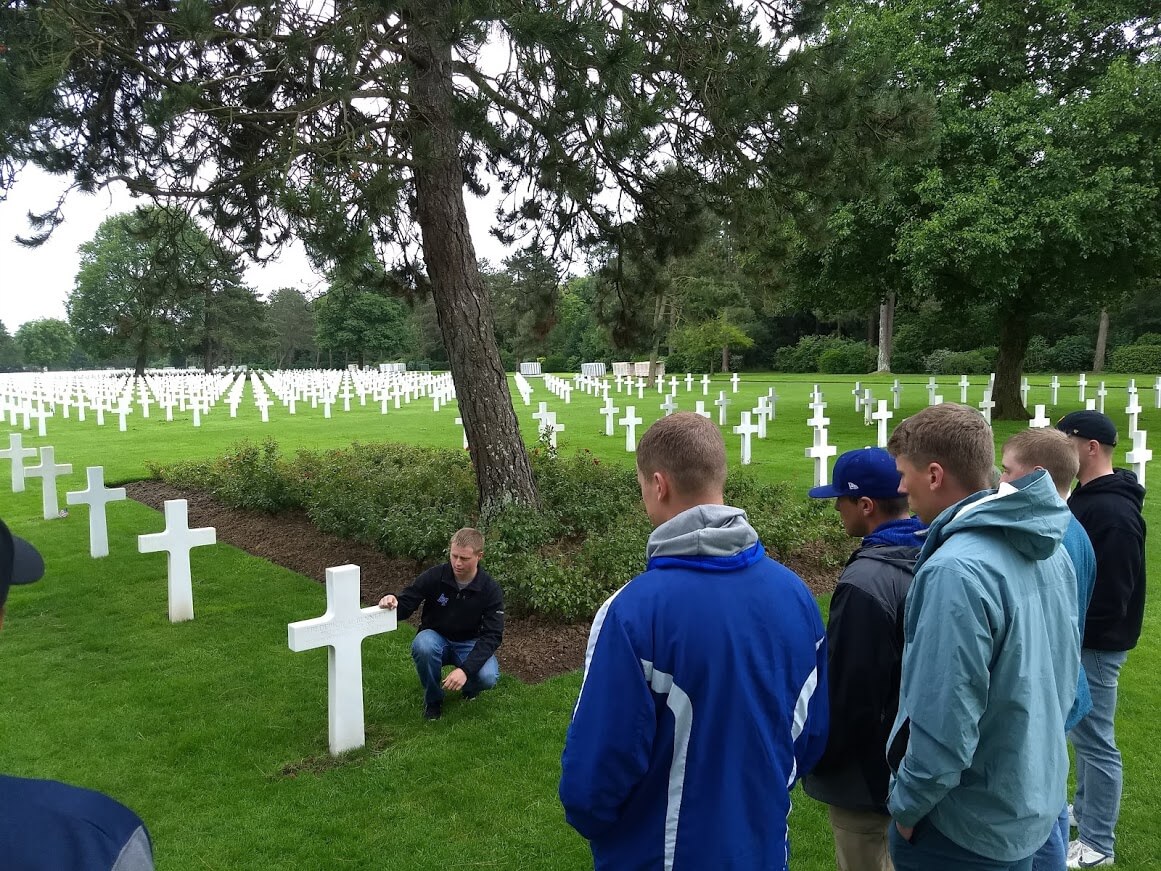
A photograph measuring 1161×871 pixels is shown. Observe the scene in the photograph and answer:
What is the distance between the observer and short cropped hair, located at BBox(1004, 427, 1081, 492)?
9.27ft

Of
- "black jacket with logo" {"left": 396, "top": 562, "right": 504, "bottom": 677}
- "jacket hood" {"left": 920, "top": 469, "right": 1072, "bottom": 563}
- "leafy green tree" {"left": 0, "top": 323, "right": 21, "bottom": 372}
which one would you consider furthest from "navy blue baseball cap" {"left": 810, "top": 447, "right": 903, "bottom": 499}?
"leafy green tree" {"left": 0, "top": 323, "right": 21, "bottom": 372}

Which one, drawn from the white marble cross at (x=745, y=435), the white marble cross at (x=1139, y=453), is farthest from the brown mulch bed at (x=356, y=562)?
the white marble cross at (x=745, y=435)

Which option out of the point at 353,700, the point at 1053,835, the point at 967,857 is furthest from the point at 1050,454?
the point at 353,700

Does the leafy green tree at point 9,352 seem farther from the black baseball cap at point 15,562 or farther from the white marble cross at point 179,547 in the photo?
the black baseball cap at point 15,562

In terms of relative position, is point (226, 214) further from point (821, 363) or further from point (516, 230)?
point (821, 363)

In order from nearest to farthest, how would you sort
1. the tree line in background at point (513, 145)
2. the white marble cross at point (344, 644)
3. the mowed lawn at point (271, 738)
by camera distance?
the mowed lawn at point (271, 738), the white marble cross at point (344, 644), the tree line in background at point (513, 145)

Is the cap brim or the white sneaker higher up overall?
the cap brim

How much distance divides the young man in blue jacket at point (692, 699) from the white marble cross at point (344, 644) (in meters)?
2.66

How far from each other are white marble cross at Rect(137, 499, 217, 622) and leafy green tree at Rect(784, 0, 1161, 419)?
12.2 meters

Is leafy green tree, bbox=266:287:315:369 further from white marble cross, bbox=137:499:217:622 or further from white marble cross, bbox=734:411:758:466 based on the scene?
white marble cross, bbox=137:499:217:622

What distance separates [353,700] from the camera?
4352 millimetres

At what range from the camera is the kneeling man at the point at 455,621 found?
4.50 meters

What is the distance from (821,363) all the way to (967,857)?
175 feet

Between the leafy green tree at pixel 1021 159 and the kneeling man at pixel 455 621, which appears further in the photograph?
the leafy green tree at pixel 1021 159
